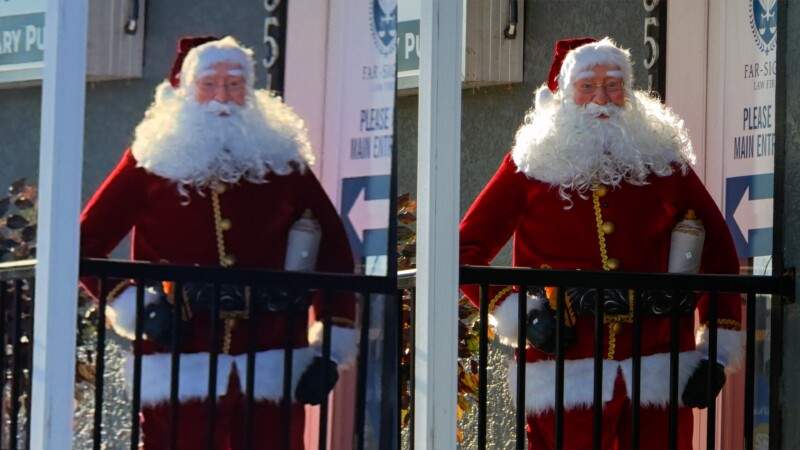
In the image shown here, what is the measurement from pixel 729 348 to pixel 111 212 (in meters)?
1.92

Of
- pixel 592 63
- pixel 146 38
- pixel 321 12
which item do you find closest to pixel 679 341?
pixel 592 63

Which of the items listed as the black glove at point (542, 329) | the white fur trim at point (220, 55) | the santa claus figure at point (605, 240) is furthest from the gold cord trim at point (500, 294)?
the white fur trim at point (220, 55)

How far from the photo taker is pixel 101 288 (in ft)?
14.0

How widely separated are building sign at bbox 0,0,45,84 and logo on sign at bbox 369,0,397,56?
0.87 metres

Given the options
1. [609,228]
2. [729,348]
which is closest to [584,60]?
[609,228]

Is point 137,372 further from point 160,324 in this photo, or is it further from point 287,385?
point 287,385

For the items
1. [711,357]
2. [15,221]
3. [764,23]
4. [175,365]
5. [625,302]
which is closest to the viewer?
[15,221]

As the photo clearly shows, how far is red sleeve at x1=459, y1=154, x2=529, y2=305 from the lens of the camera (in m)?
5.09

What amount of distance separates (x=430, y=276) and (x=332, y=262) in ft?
0.87

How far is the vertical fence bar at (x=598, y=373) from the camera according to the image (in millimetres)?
4688

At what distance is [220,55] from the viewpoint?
14.1ft

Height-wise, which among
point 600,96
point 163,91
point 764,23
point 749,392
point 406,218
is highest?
point 764,23

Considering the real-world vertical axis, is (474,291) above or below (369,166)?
below

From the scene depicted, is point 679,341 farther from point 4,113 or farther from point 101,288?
point 4,113
